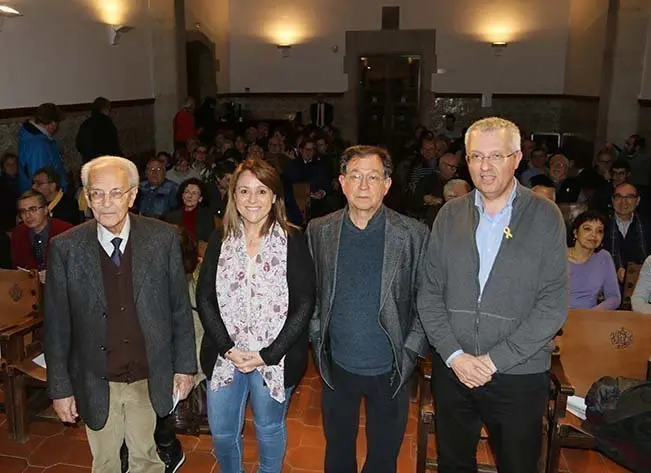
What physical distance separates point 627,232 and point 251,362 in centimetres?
344

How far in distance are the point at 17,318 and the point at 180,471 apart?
1.33 m

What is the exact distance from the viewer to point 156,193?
19.2 feet

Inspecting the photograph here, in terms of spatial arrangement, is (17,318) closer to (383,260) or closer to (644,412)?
(383,260)

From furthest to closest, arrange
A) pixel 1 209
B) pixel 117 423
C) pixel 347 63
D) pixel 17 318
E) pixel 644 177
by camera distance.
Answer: pixel 347 63, pixel 644 177, pixel 1 209, pixel 17 318, pixel 117 423

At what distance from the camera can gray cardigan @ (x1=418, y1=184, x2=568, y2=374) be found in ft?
7.21

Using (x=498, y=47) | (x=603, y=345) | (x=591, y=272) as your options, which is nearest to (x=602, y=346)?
(x=603, y=345)

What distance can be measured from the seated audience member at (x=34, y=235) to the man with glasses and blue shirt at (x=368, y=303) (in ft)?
7.47

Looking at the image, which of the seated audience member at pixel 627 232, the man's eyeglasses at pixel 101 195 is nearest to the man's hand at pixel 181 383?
the man's eyeglasses at pixel 101 195

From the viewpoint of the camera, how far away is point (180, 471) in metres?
3.15

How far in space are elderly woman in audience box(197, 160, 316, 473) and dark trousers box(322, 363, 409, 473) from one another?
20cm

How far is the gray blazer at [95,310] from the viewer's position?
2227 millimetres

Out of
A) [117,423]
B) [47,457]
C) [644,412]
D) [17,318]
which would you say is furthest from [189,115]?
[644,412]

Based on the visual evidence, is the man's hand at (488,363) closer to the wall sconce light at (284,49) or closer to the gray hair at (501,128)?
the gray hair at (501,128)

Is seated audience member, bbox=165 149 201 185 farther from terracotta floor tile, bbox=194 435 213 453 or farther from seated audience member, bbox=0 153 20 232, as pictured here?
terracotta floor tile, bbox=194 435 213 453
